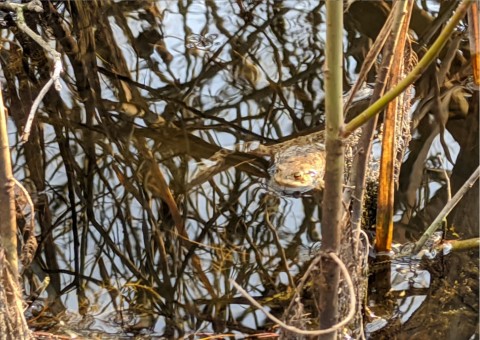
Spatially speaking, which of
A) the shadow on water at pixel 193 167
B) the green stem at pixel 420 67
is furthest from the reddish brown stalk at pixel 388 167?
the green stem at pixel 420 67

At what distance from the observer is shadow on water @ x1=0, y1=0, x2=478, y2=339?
1.38 meters

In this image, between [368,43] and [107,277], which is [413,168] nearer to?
[368,43]

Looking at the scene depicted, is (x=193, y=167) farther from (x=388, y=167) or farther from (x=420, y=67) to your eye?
(x=420, y=67)

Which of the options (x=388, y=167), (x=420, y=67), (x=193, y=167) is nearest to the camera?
(x=420, y=67)

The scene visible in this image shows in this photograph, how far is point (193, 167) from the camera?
183 centimetres

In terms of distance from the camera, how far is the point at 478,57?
1213mm

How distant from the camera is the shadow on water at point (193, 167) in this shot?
4.52 ft

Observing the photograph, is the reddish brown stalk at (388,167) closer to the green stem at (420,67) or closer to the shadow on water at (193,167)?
the shadow on water at (193,167)

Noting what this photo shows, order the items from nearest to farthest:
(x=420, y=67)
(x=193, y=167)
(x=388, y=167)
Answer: (x=420, y=67), (x=388, y=167), (x=193, y=167)

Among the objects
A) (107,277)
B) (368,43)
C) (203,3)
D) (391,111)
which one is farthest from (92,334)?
(203,3)

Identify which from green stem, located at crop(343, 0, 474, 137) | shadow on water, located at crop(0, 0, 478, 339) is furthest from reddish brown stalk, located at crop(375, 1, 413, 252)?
green stem, located at crop(343, 0, 474, 137)

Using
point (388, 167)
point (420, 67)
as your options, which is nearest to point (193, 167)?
point (388, 167)

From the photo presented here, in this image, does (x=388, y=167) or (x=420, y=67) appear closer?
(x=420, y=67)

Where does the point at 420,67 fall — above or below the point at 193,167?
above
